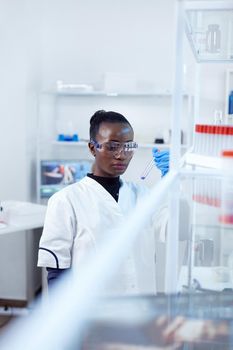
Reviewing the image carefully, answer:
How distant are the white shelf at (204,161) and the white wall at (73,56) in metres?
2.14

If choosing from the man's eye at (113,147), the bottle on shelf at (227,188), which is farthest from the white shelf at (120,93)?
the bottle on shelf at (227,188)

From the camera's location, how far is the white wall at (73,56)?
113 inches

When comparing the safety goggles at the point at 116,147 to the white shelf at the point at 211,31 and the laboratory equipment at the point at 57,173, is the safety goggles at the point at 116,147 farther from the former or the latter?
the laboratory equipment at the point at 57,173

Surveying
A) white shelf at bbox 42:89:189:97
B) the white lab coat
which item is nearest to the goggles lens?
the white lab coat

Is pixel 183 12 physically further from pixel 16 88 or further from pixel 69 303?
pixel 16 88

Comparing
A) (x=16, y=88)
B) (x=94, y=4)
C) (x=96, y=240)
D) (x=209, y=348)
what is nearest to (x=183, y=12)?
(x=209, y=348)

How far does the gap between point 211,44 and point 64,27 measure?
89.8 inches

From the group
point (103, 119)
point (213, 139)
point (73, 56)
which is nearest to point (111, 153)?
point (103, 119)

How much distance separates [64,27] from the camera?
124 inches

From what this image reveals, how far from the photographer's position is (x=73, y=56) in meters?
3.14

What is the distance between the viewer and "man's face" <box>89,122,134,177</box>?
140cm

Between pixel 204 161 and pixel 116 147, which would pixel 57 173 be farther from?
pixel 204 161

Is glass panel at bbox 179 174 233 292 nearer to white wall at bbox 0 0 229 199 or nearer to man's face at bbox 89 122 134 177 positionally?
man's face at bbox 89 122 134 177

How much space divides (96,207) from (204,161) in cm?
66
